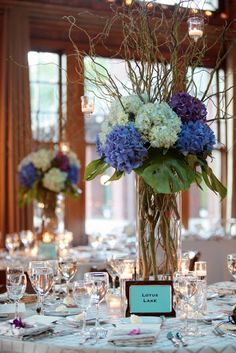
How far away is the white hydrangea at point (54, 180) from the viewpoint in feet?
22.1

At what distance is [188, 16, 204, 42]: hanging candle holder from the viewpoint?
344 cm

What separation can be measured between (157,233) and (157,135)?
48cm

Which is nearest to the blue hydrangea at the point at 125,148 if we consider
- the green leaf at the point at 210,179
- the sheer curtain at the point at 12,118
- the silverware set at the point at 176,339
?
the green leaf at the point at 210,179

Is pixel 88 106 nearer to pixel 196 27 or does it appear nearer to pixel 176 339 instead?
pixel 196 27

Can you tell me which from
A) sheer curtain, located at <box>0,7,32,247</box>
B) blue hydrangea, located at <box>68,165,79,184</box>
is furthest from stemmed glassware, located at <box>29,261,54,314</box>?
sheer curtain, located at <box>0,7,32,247</box>

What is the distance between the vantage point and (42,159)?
269 inches

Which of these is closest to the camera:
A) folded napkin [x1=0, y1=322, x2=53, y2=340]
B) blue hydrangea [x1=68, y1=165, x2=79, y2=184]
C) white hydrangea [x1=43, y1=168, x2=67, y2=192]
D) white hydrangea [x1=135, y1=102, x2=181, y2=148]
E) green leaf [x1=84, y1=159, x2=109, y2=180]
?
folded napkin [x1=0, y1=322, x2=53, y2=340]

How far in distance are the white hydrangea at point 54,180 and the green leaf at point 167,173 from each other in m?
3.96

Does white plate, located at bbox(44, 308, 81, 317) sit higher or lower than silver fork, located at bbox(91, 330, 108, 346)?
higher

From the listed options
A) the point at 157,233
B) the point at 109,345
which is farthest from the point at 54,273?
the point at 109,345

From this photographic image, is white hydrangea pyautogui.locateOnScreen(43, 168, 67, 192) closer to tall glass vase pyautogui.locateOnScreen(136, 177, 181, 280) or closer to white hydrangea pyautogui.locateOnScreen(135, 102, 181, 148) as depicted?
tall glass vase pyautogui.locateOnScreen(136, 177, 181, 280)

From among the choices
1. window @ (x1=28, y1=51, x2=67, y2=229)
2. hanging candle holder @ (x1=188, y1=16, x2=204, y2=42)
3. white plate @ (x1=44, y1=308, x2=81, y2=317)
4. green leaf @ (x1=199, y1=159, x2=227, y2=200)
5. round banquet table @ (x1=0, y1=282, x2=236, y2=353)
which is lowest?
round banquet table @ (x1=0, y1=282, x2=236, y2=353)

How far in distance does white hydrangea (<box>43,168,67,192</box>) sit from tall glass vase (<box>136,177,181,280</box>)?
12.5ft

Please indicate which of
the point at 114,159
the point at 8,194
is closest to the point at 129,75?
the point at 114,159
